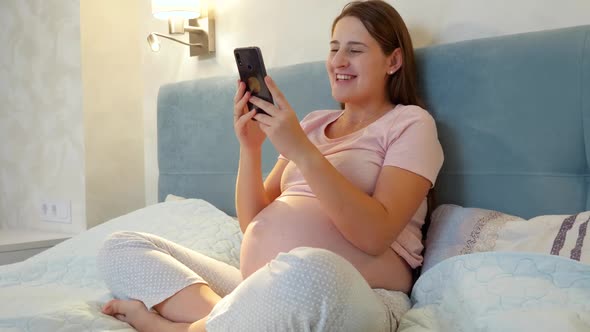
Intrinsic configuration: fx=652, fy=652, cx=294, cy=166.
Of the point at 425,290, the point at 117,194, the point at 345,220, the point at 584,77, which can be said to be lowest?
the point at 117,194

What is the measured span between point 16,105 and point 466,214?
2161 mm

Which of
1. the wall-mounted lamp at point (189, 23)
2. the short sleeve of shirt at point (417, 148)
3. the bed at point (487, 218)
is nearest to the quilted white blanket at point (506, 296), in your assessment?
the bed at point (487, 218)

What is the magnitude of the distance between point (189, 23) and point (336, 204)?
1.29 metres

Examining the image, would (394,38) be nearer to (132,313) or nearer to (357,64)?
(357,64)

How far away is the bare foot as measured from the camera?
1193 millimetres

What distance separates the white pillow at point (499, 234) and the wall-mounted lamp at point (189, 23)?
1132 millimetres

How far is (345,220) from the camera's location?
3.84 feet

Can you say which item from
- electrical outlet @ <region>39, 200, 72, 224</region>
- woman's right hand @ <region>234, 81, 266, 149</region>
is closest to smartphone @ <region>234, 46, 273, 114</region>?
woman's right hand @ <region>234, 81, 266, 149</region>

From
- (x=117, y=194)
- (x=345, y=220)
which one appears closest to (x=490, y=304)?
(x=345, y=220)

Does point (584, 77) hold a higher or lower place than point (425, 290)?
higher

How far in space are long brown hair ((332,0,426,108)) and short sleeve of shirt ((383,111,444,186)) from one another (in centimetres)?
12

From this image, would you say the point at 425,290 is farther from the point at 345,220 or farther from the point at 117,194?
the point at 117,194

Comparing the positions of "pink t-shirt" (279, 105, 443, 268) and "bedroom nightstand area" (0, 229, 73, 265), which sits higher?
"pink t-shirt" (279, 105, 443, 268)

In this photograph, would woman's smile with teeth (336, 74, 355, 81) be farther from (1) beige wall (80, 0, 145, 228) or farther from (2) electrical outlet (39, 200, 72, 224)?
(2) electrical outlet (39, 200, 72, 224)
